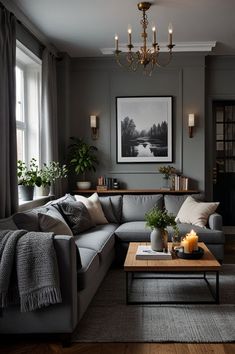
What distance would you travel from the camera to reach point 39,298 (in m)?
2.75

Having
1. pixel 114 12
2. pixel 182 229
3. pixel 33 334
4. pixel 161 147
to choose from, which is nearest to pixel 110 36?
pixel 114 12

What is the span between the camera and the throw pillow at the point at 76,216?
15.4ft

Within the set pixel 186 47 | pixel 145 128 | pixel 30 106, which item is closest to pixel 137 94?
Result: pixel 145 128

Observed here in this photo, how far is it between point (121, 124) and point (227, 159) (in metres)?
1.91

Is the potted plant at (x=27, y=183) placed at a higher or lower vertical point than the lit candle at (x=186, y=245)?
higher

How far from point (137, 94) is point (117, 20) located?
163 centimetres

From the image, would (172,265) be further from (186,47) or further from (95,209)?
(186,47)

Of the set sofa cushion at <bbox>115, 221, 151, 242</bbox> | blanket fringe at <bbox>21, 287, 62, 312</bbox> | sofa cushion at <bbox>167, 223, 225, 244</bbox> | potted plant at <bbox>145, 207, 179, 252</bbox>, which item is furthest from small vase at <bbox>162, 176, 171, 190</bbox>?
blanket fringe at <bbox>21, 287, 62, 312</bbox>

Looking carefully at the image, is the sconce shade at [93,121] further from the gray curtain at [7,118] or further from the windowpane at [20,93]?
the gray curtain at [7,118]

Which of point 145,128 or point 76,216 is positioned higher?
point 145,128

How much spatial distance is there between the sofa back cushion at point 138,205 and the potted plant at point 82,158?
0.79m

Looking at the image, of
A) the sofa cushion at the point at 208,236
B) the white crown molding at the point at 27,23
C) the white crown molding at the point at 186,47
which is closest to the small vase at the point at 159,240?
the sofa cushion at the point at 208,236

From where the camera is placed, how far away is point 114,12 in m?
4.65

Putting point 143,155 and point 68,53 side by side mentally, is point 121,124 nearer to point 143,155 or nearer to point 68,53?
point 143,155
